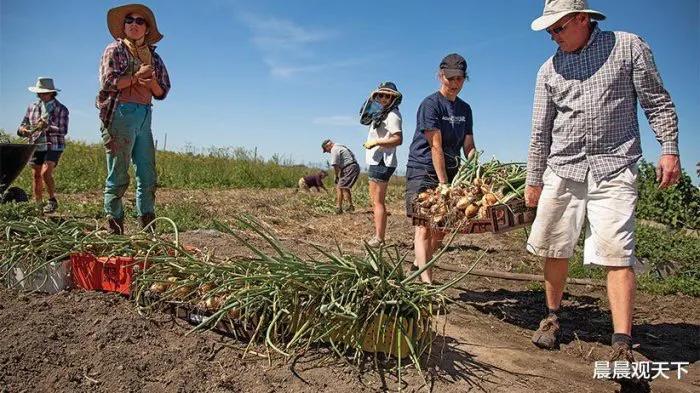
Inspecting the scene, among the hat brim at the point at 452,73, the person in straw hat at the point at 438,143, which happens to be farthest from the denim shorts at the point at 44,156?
the hat brim at the point at 452,73

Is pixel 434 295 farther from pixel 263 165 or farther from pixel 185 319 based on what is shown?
pixel 263 165

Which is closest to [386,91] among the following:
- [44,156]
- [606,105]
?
[606,105]

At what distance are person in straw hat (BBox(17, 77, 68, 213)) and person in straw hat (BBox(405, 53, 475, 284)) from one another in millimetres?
5345

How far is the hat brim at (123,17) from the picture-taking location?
4.27 meters

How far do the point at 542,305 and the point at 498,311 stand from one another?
525 millimetres

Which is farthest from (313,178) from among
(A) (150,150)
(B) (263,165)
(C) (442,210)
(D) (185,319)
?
(D) (185,319)

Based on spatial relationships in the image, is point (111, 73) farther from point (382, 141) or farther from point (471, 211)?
point (471, 211)

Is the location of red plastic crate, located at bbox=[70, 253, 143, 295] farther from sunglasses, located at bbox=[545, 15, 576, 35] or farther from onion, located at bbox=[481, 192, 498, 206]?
sunglasses, located at bbox=[545, 15, 576, 35]

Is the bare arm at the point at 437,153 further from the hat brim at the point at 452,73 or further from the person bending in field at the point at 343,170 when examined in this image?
the person bending in field at the point at 343,170

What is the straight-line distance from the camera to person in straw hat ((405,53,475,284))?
3.93 metres

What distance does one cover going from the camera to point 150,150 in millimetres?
4402

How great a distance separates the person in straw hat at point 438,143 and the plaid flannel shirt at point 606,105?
3.33 ft

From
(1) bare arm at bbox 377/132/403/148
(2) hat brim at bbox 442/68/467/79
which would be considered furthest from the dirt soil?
(1) bare arm at bbox 377/132/403/148

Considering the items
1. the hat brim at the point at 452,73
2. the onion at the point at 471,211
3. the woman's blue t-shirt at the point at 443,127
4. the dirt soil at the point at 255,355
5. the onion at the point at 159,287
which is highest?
the hat brim at the point at 452,73
